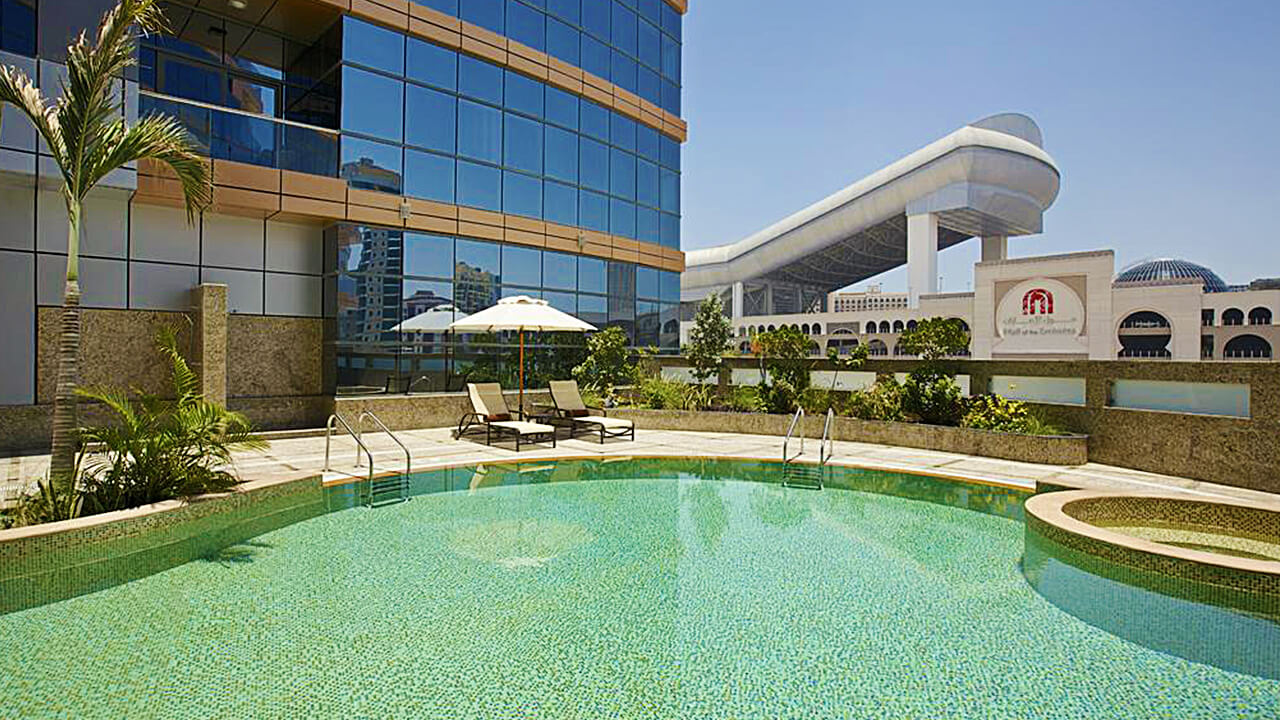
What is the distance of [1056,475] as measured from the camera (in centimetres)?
1109

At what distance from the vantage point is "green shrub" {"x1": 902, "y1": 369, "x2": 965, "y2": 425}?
45.9 feet

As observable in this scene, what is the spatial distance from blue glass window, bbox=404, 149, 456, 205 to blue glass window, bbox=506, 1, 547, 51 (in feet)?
14.6

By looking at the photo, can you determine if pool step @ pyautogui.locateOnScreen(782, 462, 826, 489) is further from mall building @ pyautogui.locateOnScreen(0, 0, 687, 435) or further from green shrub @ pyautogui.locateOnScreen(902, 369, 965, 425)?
mall building @ pyautogui.locateOnScreen(0, 0, 687, 435)

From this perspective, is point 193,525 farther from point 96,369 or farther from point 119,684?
point 96,369

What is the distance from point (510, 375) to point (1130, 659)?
15618 millimetres

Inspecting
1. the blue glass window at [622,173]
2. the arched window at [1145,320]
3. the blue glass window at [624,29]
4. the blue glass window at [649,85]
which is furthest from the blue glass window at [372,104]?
the arched window at [1145,320]

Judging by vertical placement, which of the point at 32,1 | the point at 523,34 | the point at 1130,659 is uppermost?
the point at 523,34

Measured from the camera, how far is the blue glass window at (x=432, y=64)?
1697 cm

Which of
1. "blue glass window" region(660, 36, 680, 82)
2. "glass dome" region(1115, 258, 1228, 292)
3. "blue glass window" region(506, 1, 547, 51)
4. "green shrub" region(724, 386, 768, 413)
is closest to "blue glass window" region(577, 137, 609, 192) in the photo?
A: "blue glass window" region(506, 1, 547, 51)

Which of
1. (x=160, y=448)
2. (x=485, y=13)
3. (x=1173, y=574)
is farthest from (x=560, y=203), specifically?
(x=1173, y=574)

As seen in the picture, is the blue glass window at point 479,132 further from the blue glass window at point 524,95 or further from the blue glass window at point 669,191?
the blue glass window at point 669,191

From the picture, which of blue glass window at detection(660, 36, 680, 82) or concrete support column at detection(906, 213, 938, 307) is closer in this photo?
blue glass window at detection(660, 36, 680, 82)

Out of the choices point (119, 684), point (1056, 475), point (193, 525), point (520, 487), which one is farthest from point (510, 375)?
point (119, 684)

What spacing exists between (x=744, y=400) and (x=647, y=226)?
29.2 feet
